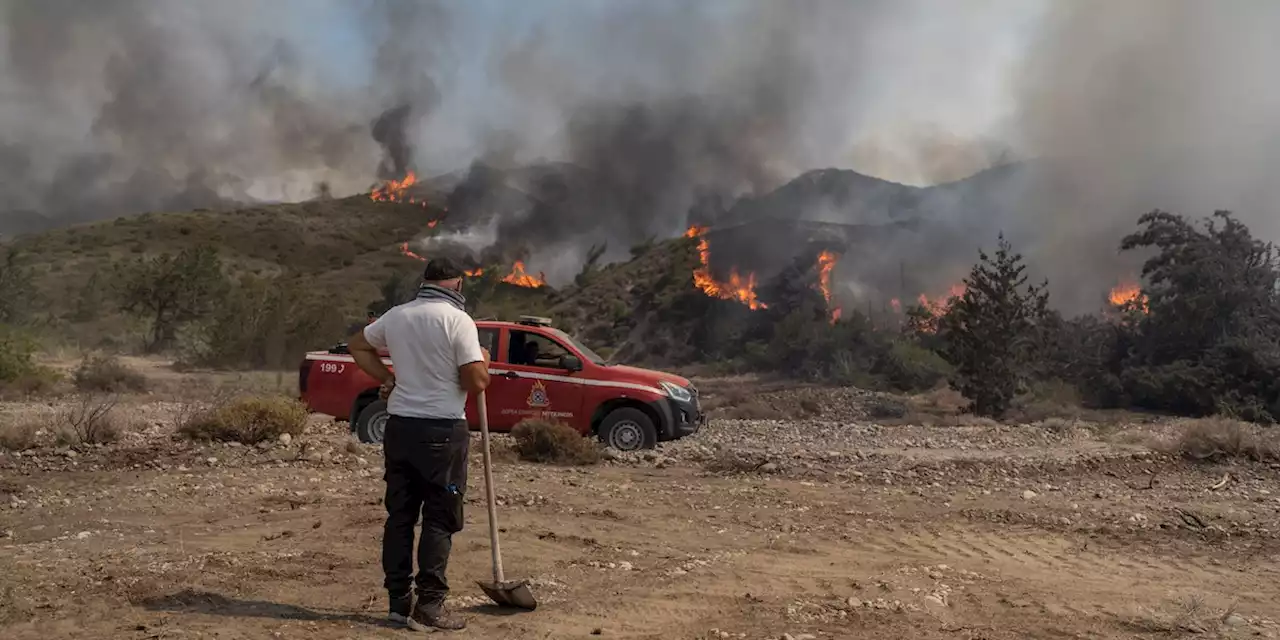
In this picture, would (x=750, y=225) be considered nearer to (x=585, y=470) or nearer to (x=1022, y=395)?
(x=1022, y=395)

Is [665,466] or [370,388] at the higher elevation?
[370,388]

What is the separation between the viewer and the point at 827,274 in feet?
130

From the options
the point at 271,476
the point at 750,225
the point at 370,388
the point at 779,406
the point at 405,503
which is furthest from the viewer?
the point at 750,225

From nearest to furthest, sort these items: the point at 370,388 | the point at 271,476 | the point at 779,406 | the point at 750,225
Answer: the point at 271,476 → the point at 370,388 → the point at 779,406 → the point at 750,225

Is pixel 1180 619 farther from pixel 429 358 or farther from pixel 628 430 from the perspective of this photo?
pixel 628 430

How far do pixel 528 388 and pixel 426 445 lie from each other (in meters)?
6.63

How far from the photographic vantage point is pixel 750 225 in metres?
46.0

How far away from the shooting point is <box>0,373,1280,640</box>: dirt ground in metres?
4.40

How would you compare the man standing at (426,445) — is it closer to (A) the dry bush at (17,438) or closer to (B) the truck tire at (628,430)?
(B) the truck tire at (628,430)

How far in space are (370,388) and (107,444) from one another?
9.73 ft

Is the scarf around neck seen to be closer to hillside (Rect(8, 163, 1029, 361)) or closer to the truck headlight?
the truck headlight

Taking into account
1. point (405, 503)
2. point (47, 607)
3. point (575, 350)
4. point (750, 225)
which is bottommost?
point (47, 607)

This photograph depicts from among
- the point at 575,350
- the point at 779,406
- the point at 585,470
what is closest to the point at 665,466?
the point at 585,470

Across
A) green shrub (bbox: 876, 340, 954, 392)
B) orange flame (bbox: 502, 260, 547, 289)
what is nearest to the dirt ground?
green shrub (bbox: 876, 340, 954, 392)
